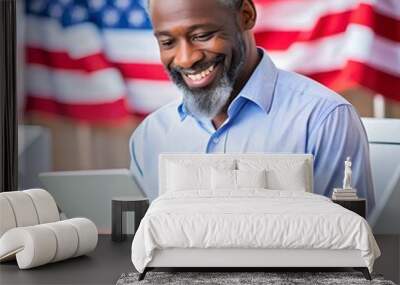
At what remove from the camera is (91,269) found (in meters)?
5.27

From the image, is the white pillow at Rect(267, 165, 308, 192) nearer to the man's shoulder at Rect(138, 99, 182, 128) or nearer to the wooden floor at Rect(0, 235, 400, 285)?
the wooden floor at Rect(0, 235, 400, 285)

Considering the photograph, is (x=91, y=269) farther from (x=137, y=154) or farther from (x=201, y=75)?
(x=201, y=75)

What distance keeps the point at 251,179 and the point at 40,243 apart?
75.8 inches

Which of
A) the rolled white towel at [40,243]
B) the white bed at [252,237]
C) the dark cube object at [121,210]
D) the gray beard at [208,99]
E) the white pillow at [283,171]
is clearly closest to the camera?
the white bed at [252,237]

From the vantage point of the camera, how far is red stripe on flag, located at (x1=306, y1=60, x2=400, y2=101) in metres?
6.90

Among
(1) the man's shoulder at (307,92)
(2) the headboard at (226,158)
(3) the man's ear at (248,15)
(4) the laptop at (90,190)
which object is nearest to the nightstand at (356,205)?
(2) the headboard at (226,158)

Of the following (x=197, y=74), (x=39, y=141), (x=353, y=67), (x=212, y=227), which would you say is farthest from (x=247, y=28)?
(x=212, y=227)

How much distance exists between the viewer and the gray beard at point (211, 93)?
Result: 681 centimetres

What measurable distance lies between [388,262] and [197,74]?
8.16 ft

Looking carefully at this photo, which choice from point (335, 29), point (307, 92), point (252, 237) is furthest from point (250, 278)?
point (335, 29)

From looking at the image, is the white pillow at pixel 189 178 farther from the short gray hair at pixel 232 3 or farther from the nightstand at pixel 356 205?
the short gray hair at pixel 232 3

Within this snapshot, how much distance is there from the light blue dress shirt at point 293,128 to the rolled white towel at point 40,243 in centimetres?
184

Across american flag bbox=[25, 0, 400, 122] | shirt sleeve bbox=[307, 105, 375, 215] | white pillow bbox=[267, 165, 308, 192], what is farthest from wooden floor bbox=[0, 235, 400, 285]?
american flag bbox=[25, 0, 400, 122]

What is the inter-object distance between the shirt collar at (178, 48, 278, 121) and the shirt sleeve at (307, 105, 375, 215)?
523 mm
